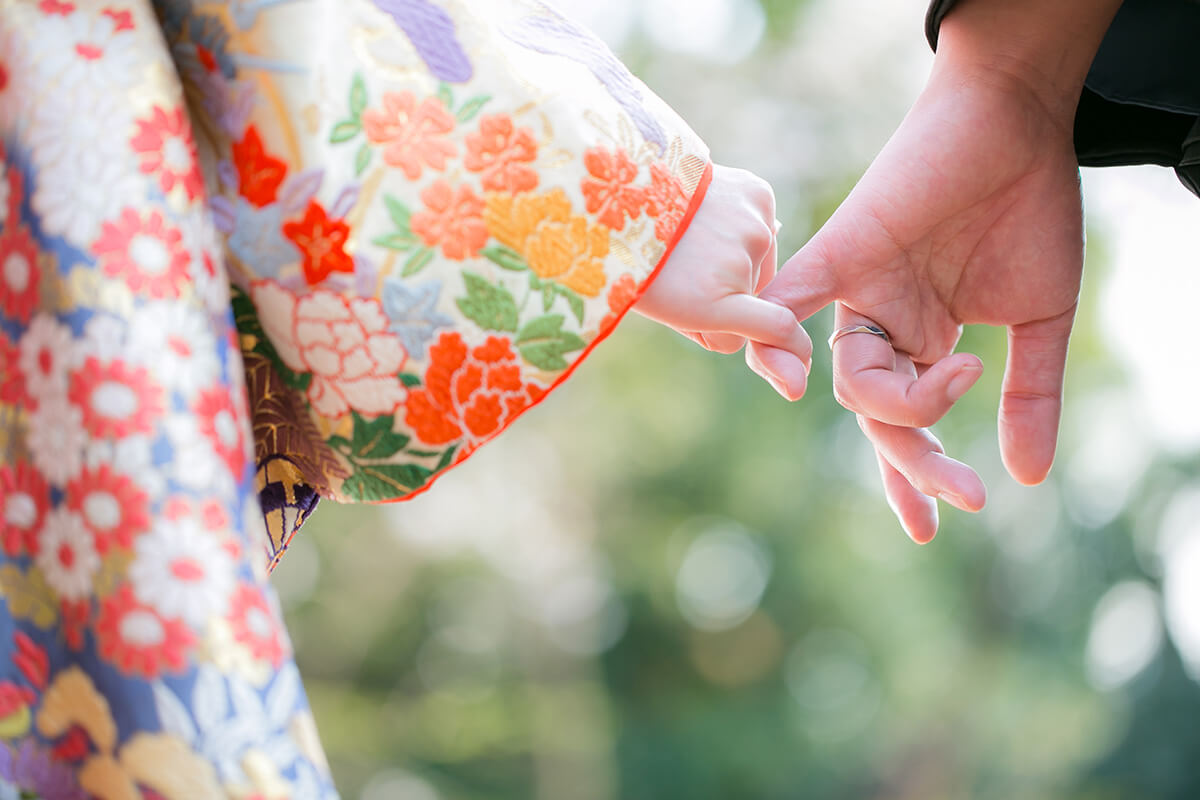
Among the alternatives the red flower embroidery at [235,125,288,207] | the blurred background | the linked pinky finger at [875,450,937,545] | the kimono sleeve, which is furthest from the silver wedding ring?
the blurred background

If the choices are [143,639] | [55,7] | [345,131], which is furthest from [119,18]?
[143,639]

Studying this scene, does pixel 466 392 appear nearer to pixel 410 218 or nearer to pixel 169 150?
pixel 410 218

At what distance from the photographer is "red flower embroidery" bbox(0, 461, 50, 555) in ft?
1.65

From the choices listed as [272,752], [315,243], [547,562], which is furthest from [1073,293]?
[547,562]

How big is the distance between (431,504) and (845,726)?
269 centimetres

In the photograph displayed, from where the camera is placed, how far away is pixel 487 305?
2.05 ft

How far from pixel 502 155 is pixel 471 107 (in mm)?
36

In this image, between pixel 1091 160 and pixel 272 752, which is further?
pixel 1091 160

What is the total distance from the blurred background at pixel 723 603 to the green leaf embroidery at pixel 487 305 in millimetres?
5031

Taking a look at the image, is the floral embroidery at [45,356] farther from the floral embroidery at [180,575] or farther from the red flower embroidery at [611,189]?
the red flower embroidery at [611,189]

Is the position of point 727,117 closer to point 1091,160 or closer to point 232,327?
point 1091,160

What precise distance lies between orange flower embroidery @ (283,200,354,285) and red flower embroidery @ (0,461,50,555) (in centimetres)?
19

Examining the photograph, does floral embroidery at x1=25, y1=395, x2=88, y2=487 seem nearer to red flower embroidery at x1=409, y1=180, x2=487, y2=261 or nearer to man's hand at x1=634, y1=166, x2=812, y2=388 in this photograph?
red flower embroidery at x1=409, y1=180, x2=487, y2=261

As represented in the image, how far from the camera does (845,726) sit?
559cm
